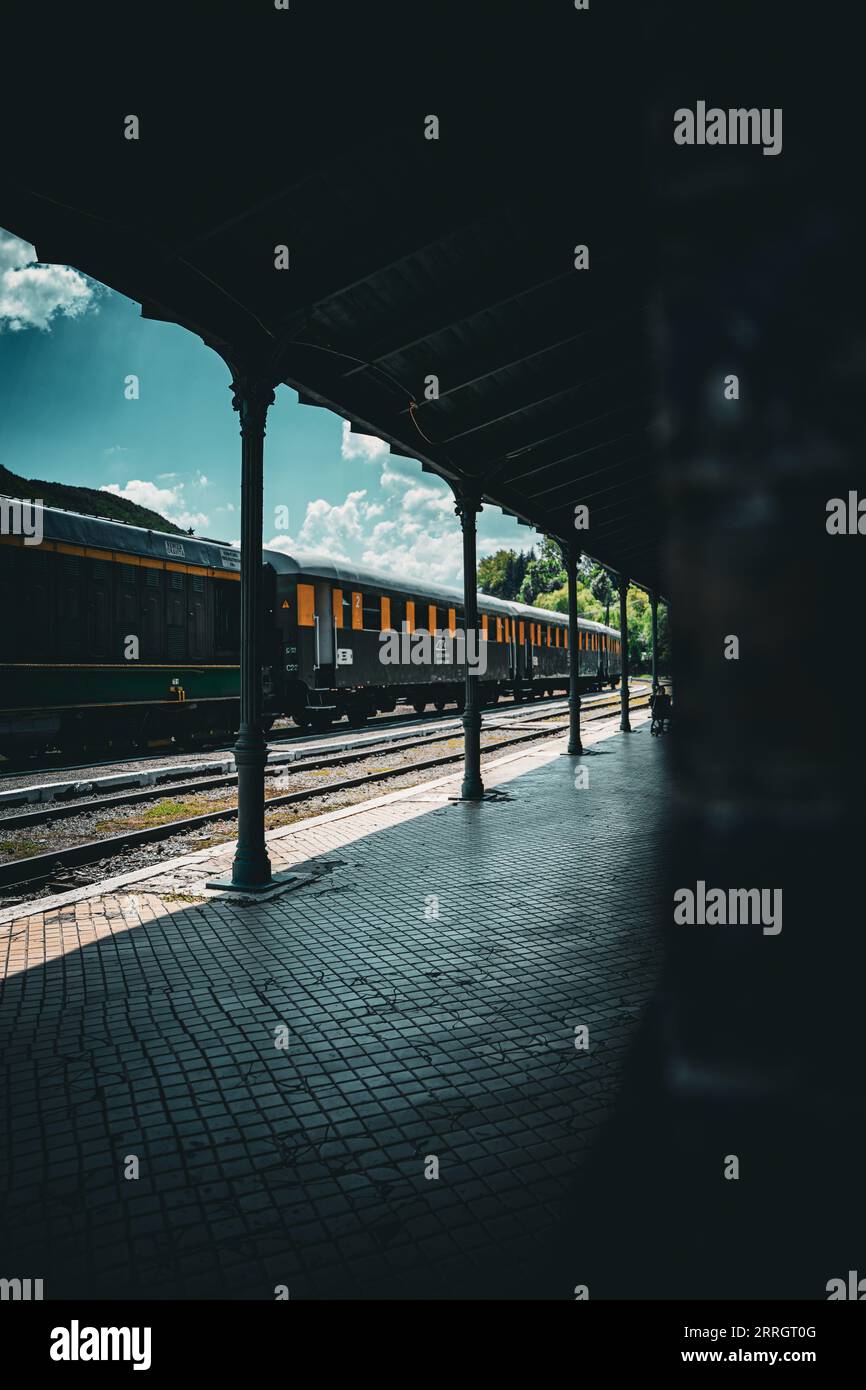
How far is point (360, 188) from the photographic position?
17.7 feet

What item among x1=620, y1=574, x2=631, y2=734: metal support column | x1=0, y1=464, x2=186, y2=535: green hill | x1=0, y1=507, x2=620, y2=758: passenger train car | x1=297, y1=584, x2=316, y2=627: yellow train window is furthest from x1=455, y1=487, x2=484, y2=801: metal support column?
x1=0, y1=464, x2=186, y2=535: green hill

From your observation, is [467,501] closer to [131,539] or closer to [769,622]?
[131,539]

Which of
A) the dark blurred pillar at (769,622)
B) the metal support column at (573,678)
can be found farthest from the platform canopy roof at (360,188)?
the metal support column at (573,678)

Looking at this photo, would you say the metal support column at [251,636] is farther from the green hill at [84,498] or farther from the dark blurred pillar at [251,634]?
the green hill at [84,498]

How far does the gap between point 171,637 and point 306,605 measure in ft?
10.3

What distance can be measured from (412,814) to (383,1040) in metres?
6.04

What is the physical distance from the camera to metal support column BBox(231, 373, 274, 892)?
6.54m

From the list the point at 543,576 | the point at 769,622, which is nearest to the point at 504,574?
the point at 543,576

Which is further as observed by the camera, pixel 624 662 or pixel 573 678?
pixel 624 662

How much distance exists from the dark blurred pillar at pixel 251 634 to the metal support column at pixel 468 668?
4287 mm

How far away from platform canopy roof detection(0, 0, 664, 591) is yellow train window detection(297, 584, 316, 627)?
10031mm

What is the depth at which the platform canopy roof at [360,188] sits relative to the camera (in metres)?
4.29

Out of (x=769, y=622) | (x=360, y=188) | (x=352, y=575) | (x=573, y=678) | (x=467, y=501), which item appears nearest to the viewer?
(x=769, y=622)
